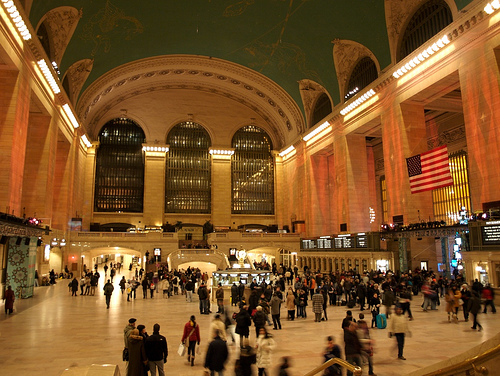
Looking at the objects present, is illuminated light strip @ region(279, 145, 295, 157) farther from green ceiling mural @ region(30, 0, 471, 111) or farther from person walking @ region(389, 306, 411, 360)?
person walking @ region(389, 306, 411, 360)

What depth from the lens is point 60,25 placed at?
21188 millimetres

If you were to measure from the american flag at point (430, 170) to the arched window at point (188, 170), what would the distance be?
22469mm

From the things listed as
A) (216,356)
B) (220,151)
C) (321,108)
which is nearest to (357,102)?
(321,108)

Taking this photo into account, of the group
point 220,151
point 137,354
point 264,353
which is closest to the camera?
point 137,354

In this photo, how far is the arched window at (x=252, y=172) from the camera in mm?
38062

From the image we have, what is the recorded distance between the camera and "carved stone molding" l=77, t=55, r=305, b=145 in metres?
31.0

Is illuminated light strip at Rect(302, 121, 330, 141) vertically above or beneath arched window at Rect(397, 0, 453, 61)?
beneath

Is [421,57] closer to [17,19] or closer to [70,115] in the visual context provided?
[17,19]

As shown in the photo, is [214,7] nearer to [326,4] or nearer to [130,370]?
[326,4]

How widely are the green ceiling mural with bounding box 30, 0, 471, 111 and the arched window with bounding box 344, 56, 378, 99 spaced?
1303 millimetres

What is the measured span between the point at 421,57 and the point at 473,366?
19.3m

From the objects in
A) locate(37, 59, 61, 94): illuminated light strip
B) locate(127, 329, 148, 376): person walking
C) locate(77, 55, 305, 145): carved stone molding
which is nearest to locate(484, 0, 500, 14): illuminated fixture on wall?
locate(127, 329, 148, 376): person walking

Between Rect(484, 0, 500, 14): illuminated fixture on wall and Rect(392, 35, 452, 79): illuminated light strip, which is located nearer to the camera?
Rect(484, 0, 500, 14): illuminated fixture on wall

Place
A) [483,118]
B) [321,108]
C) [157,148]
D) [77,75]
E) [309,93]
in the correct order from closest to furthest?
[483,118], [77,75], [321,108], [309,93], [157,148]
